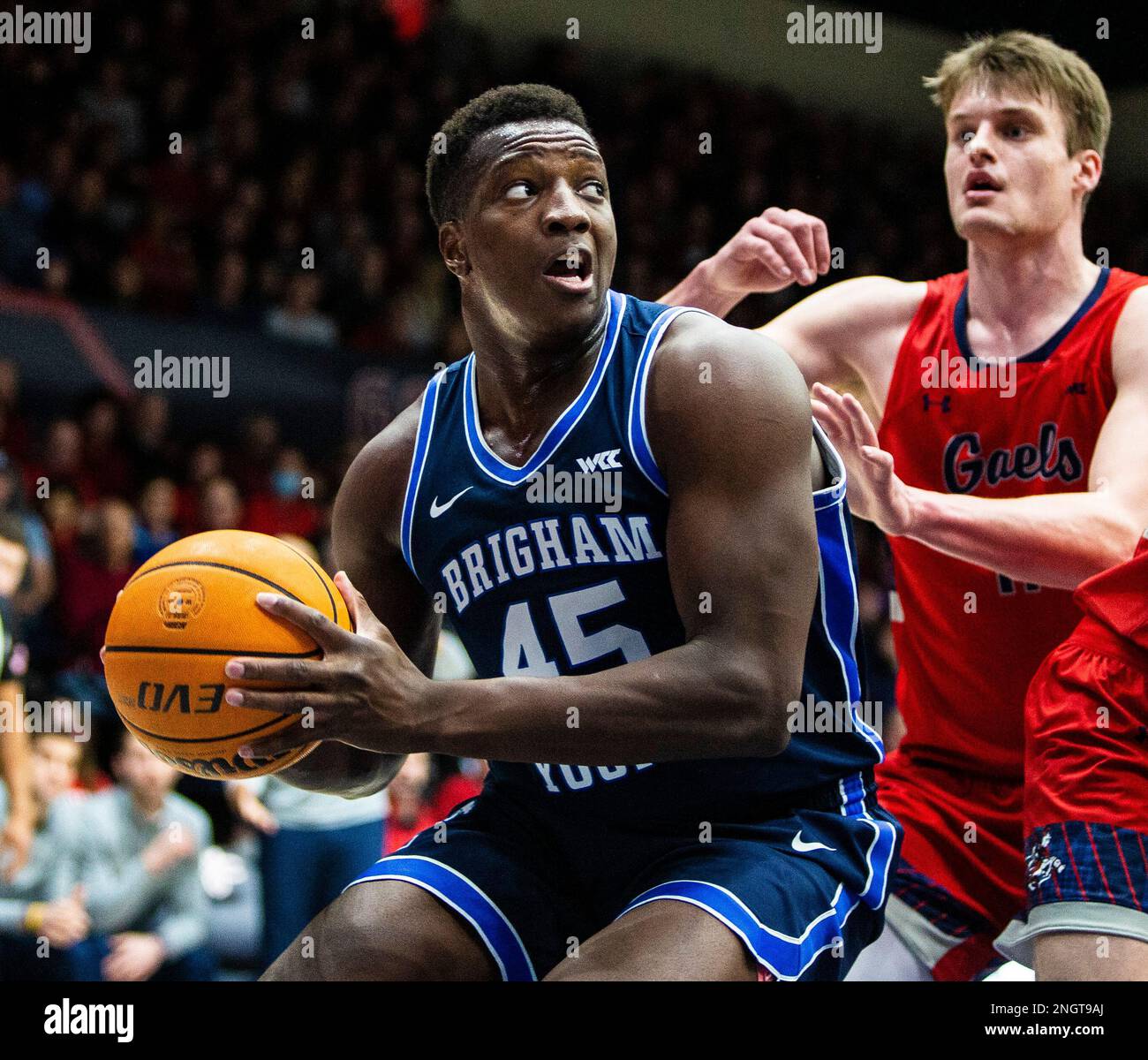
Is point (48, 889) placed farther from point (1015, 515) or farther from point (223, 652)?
point (1015, 515)

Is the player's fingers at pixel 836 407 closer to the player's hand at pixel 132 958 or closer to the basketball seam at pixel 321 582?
the basketball seam at pixel 321 582

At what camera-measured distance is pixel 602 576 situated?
2533 millimetres

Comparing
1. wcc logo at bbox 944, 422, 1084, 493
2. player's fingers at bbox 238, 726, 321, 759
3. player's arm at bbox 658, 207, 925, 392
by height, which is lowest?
player's fingers at bbox 238, 726, 321, 759

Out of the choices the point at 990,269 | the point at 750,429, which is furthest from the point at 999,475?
the point at 750,429

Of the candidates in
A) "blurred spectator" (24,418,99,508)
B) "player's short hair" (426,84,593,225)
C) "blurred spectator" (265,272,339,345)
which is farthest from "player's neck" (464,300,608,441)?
"blurred spectator" (265,272,339,345)

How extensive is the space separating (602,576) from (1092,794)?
968 millimetres

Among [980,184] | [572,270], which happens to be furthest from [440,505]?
[980,184]

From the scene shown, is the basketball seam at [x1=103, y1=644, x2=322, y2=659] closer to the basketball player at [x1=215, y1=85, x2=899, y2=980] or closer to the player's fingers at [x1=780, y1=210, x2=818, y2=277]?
the basketball player at [x1=215, y1=85, x2=899, y2=980]

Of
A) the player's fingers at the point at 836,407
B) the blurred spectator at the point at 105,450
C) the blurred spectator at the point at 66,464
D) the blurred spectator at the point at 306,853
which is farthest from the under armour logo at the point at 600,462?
the blurred spectator at the point at 105,450

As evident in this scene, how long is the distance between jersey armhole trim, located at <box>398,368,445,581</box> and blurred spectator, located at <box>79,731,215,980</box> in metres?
2.99

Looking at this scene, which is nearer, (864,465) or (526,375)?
(526,375)

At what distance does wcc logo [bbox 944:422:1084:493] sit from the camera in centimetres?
327
